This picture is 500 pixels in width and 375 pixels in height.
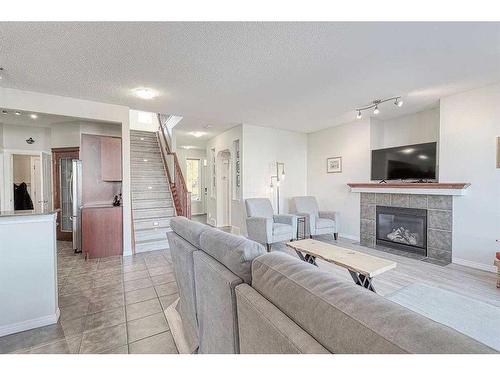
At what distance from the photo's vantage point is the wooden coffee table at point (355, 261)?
2.15 metres

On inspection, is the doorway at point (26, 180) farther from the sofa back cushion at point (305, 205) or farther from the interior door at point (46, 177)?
the sofa back cushion at point (305, 205)

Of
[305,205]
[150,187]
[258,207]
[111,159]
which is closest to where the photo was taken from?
[111,159]

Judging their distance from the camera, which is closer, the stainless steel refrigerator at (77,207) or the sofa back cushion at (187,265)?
the sofa back cushion at (187,265)

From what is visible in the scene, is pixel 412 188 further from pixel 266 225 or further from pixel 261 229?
pixel 261 229

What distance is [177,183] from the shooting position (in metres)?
5.68

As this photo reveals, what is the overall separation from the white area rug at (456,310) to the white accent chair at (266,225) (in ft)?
6.68

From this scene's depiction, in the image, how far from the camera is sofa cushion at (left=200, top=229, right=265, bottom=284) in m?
1.14

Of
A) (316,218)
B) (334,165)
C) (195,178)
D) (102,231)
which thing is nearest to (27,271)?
(102,231)

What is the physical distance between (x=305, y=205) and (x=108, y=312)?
411 cm

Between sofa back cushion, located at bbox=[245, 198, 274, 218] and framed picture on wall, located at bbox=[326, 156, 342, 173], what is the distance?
6.12 ft

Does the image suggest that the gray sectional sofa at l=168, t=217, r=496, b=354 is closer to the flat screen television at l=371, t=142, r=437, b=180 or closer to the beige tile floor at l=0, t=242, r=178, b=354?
the beige tile floor at l=0, t=242, r=178, b=354

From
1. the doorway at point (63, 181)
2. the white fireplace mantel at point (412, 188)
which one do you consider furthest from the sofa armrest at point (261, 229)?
the doorway at point (63, 181)

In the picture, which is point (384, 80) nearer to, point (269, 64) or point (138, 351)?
point (269, 64)
